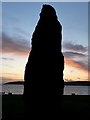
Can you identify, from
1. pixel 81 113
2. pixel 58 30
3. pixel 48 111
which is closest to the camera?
pixel 48 111

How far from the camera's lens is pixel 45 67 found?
17.5m

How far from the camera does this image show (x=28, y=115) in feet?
56.3

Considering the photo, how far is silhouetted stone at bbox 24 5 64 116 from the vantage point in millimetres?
17109

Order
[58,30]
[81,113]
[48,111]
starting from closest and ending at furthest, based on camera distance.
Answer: [48,111]
[58,30]
[81,113]

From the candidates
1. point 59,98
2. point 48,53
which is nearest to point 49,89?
point 59,98

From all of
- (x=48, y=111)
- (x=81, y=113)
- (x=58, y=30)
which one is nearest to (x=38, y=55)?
(x=58, y=30)

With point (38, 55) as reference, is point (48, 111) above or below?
below

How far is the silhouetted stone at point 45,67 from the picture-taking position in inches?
674

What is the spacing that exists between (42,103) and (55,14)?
4.69 meters

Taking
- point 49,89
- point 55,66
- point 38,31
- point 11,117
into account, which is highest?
point 38,31

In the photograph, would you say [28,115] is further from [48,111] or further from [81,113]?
[81,113]

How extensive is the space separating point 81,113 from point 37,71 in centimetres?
412

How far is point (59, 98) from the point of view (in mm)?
17188

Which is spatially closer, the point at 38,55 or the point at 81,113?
the point at 38,55
